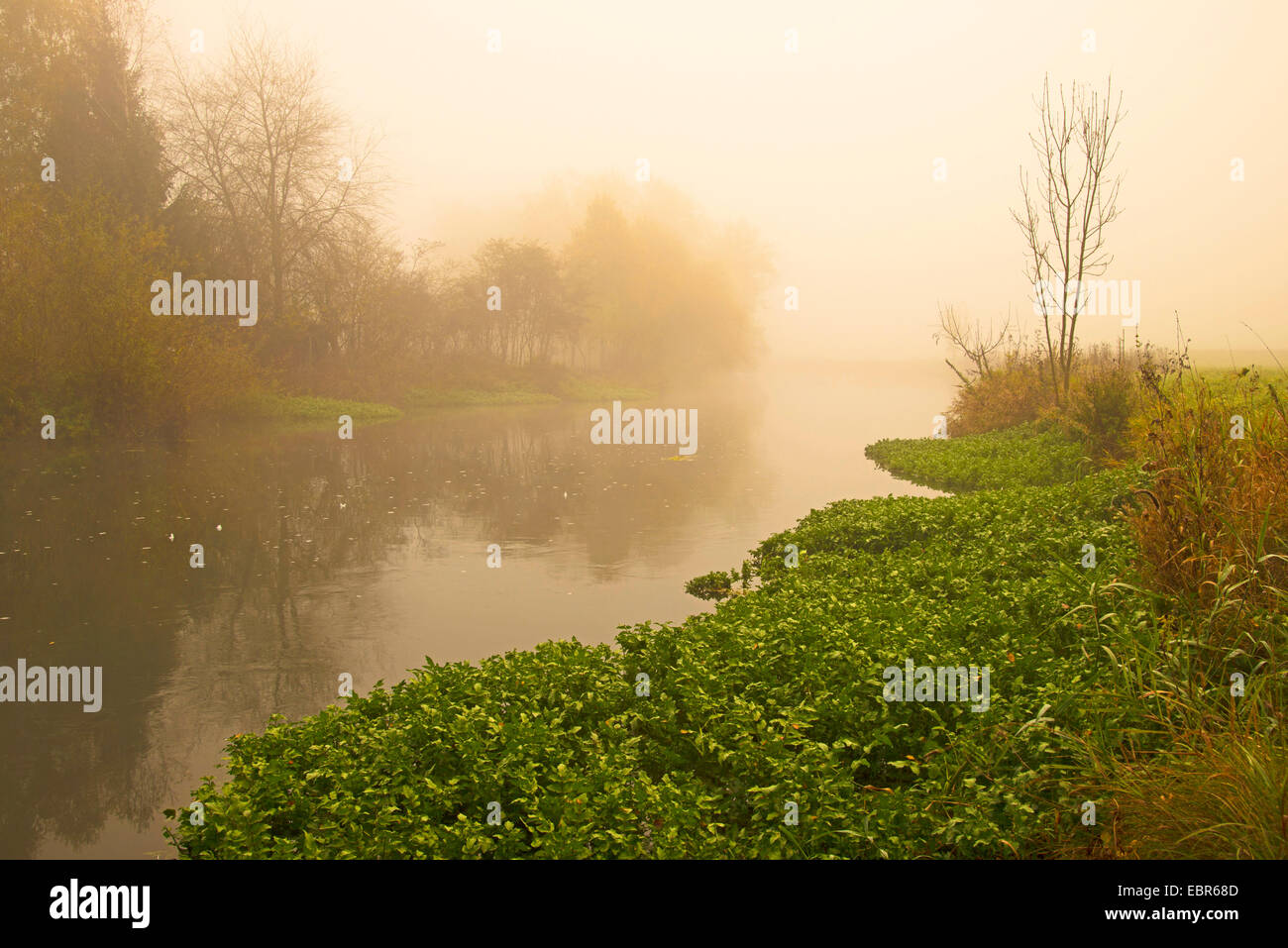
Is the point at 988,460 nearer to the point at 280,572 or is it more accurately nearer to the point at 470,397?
the point at 280,572

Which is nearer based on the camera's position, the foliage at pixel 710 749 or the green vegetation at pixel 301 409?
the foliage at pixel 710 749

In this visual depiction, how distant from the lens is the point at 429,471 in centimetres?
1895

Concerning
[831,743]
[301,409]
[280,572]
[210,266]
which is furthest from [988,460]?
[210,266]

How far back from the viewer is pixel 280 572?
398 inches

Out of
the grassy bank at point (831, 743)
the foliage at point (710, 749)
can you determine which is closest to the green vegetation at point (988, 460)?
the grassy bank at point (831, 743)

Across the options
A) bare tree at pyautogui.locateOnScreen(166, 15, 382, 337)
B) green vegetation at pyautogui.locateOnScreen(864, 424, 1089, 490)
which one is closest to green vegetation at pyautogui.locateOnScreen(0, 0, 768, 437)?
bare tree at pyautogui.locateOnScreen(166, 15, 382, 337)

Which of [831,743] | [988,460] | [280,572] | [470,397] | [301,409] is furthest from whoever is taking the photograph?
[470,397]

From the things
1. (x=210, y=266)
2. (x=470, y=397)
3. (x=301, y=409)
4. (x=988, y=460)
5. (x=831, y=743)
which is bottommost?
(x=831, y=743)

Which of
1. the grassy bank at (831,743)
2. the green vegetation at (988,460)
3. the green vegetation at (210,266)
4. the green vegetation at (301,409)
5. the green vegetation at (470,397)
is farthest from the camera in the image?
the green vegetation at (470,397)

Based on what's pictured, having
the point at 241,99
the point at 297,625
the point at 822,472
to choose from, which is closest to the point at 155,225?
the point at 241,99

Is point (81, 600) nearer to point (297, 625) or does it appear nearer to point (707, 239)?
point (297, 625)

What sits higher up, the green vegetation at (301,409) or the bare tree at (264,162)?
the bare tree at (264,162)

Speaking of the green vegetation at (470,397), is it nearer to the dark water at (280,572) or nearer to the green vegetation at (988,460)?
the dark water at (280,572)

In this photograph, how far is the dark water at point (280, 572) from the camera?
5.50 m
